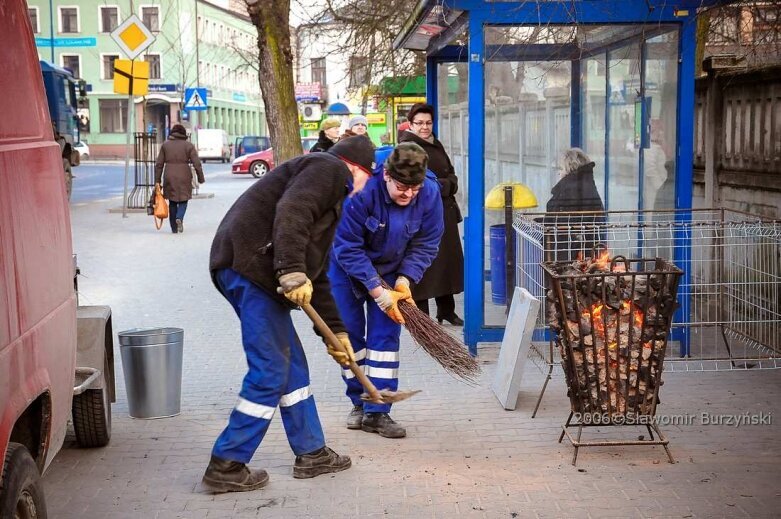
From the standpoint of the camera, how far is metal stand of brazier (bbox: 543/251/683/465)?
5543mm

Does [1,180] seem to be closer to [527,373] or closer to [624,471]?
Result: [624,471]

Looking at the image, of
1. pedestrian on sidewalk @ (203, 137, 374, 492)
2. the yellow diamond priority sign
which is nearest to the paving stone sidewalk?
pedestrian on sidewalk @ (203, 137, 374, 492)

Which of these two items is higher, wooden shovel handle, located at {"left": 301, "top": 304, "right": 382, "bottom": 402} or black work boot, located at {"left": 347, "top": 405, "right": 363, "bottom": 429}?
wooden shovel handle, located at {"left": 301, "top": 304, "right": 382, "bottom": 402}

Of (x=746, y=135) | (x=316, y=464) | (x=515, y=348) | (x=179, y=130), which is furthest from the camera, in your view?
(x=179, y=130)

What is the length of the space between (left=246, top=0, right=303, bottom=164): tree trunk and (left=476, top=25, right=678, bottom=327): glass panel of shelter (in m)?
5.93

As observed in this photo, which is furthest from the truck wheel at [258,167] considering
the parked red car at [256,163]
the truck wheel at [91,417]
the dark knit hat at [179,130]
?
the truck wheel at [91,417]

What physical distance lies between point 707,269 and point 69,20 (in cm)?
6989

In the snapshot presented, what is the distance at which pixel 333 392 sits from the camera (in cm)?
743

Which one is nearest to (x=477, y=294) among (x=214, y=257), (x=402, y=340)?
(x=402, y=340)

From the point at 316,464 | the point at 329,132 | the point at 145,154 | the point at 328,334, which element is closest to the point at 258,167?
the point at 145,154

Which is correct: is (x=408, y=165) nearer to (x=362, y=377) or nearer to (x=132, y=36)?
(x=362, y=377)

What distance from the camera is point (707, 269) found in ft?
24.0

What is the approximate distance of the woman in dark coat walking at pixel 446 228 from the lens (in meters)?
8.95

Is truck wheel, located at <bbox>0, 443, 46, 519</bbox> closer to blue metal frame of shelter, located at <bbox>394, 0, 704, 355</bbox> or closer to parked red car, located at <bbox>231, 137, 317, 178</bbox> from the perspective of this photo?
blue metal frame of shelter, located at <bbox>394, 0, 704, 355</bbox>
